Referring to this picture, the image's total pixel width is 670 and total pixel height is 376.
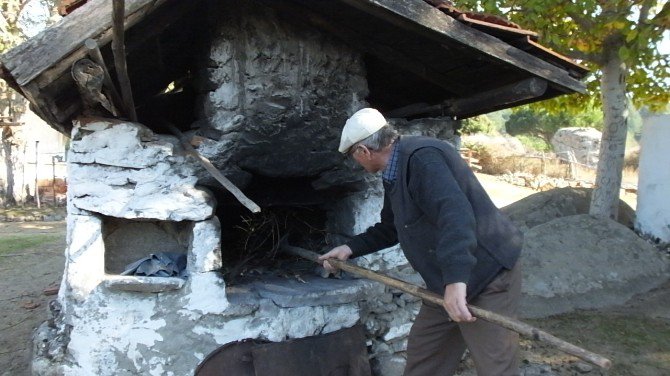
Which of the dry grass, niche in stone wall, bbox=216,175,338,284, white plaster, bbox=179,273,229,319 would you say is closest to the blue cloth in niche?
white plaster, bbox=179,273,229,319

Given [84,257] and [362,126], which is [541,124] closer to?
[362,126]

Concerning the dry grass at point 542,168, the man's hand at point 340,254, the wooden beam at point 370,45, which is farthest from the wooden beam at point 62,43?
the dry grass at point 542,168

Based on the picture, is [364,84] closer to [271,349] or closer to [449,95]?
[449,95]

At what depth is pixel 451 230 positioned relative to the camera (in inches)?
85.1

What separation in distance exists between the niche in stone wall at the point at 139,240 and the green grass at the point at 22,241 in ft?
18.4

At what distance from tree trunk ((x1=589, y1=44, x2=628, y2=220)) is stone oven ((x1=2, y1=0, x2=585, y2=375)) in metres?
3.81

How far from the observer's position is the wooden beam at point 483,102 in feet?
10.7

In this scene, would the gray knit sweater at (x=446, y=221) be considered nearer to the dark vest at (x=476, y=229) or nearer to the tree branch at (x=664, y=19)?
the dark vest at (x=476, y=229)

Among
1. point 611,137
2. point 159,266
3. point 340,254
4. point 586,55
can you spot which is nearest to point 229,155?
point 159,266

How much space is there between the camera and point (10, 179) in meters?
13.5

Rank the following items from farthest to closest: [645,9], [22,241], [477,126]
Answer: [477,126] → [22,241] → [645,9]

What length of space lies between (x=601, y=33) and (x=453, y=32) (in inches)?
161

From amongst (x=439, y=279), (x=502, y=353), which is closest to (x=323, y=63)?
(x=439, y=279)

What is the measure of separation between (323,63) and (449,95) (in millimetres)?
1066
